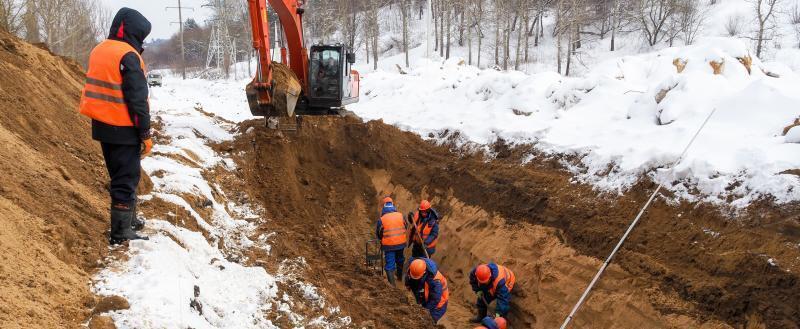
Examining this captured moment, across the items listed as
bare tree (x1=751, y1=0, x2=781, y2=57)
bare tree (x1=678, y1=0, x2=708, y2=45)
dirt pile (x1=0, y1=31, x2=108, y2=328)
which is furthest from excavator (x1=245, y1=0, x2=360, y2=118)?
bare tree (x1=678, y1=0, x2=708, y2=45)

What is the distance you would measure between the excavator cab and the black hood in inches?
289

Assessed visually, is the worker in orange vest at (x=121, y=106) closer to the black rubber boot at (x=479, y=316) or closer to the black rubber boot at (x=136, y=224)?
the black rubber boot at (x=136, y=224)

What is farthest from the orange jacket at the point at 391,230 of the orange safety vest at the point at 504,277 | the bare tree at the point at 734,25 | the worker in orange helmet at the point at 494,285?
the bare tree at the point at 734,25

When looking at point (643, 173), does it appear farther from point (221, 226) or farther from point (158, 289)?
point (158, 289)

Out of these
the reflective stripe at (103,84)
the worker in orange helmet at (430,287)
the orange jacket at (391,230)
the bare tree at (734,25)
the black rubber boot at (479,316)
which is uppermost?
the bare tree at (734,25)

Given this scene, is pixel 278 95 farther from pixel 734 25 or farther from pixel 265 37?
pixel 734 25

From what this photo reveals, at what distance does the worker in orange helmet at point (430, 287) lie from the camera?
7164mm

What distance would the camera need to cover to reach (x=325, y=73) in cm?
1165

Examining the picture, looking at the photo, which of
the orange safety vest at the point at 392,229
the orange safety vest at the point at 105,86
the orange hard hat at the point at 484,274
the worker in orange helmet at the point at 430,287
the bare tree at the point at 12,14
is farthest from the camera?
the bare tree at the point at 12,14

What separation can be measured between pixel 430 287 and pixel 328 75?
20.5ft

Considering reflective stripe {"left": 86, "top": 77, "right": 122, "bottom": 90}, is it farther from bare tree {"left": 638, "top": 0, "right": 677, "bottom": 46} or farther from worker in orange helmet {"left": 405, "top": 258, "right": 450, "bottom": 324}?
bare tree {"left": 638, "top": 0, "right": 677, "bottom": 46}

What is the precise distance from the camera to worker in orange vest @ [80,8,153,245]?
3979mm

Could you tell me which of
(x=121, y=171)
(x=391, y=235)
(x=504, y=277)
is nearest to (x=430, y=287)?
(x=504, y=277)

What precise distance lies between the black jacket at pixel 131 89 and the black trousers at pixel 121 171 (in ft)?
0.34
